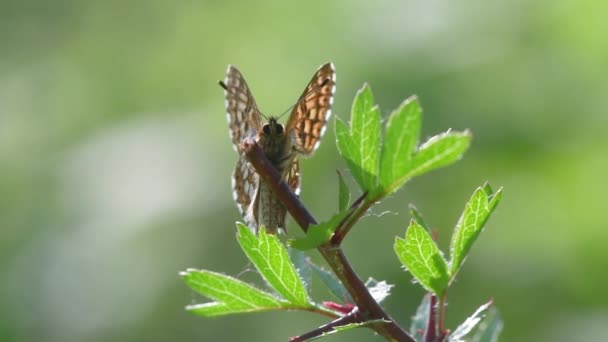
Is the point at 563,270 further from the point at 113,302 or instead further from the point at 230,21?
the point at 230,21

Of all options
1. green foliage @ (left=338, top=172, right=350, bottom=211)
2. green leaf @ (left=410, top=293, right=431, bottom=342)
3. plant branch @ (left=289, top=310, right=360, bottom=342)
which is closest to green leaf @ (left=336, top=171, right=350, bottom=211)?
green foliage @ (left=338, top=172, right=350, bottom=211)

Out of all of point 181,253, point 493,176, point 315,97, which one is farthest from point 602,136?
point 315,97

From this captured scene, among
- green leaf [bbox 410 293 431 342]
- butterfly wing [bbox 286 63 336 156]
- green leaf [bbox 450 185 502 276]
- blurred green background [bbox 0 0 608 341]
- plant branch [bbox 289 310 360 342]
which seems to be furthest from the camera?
blurred green background [bbox 0 0 608 341]

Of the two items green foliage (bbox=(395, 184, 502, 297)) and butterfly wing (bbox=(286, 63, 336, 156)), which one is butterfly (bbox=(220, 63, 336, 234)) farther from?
green foliage (bbox=(395, 184, 502, 297))

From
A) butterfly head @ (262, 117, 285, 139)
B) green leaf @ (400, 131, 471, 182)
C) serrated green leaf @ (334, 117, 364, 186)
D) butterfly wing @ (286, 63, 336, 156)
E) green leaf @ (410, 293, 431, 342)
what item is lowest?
green leaf @ (410, 293, 431, 342)

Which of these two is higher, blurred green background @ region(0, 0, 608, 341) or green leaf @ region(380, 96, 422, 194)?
blurred green background @ region(0, 0, 608, 341)

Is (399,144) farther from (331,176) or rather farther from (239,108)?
(331,176)

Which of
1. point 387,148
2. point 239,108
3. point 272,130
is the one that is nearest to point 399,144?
point 387,148

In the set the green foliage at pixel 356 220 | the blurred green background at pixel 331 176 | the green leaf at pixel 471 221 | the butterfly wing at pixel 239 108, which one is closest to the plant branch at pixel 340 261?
the green foliage at pixel 356 220
